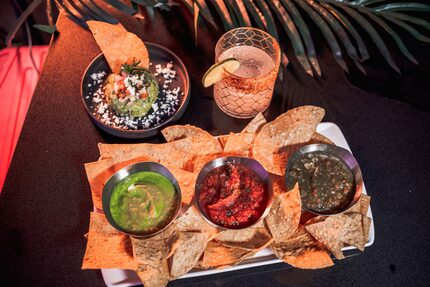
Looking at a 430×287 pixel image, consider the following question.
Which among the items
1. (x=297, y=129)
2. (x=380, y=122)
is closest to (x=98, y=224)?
(x=297, y=129)

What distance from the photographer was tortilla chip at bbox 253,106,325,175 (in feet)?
6.77

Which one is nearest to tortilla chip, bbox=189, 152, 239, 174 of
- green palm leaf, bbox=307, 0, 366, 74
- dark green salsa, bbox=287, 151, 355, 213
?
dark green salsa, bbox=287, 151, 355, 213

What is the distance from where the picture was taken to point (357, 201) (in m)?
1.86

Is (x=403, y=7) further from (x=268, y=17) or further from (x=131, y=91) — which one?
(x=131, y=91)

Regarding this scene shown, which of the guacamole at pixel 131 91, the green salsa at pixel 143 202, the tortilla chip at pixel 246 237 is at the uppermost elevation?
the guacamole at pixel 131 91

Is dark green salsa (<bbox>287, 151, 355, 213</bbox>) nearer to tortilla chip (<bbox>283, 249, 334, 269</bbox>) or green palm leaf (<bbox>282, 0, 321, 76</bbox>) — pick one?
tortilla chip (<bbox>283, 249, 334, 269</bbox>)

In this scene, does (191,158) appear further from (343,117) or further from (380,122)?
(380,122)

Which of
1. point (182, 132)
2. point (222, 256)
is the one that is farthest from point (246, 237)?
point (182, 132)

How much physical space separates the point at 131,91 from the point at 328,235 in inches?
47.1

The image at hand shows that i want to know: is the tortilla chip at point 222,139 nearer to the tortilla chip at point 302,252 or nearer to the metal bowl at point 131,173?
the metal bowl at point 131,173

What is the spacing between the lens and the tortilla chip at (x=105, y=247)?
1.73m

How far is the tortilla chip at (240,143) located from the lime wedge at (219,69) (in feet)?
0.95

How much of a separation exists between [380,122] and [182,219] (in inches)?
52.7

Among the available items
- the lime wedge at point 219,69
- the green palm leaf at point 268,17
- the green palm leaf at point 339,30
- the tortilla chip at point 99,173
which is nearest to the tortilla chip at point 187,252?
the tortilla chip at point 99,173
